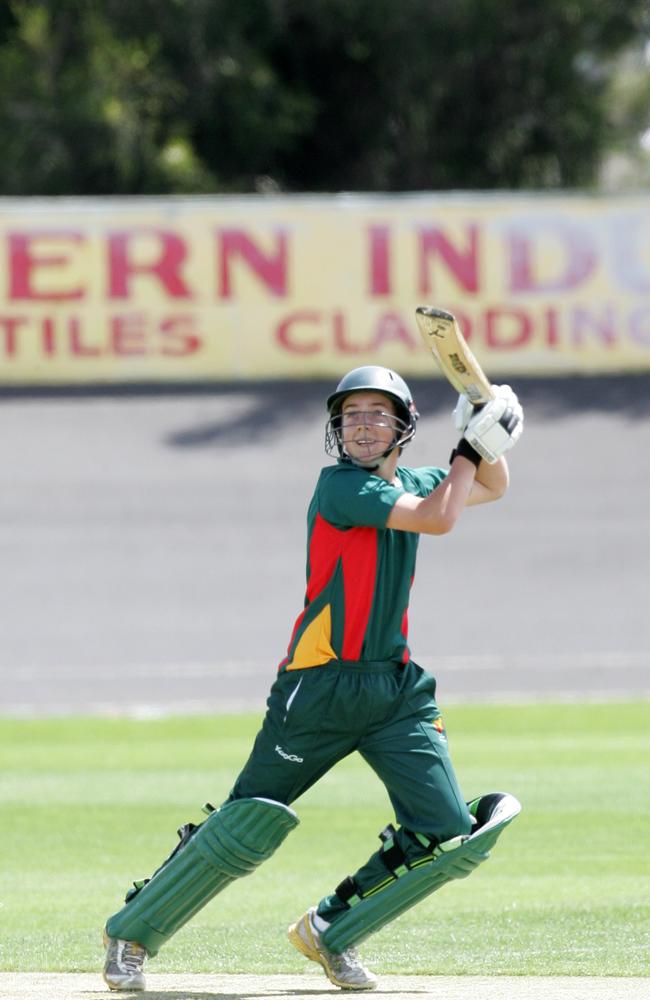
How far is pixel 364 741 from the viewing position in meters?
5.98

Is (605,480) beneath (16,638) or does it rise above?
above

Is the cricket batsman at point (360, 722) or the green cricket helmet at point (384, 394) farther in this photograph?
the green cricket helmet at point (384, 394)

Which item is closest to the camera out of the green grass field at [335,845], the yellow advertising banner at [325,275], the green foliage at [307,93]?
the green grass field at [335,845]

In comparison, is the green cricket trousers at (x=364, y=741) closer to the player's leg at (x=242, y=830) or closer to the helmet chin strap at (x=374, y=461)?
the player's leg at (x=242, y=830)

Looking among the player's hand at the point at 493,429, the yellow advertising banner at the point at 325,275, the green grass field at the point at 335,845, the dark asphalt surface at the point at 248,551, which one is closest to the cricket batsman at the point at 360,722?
the player's hand at the point at 493,429

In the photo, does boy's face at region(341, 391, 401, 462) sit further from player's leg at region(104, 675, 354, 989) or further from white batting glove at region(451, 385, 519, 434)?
player's leg at region(104, 675, 354, 989)

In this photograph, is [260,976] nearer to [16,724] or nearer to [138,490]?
[16,724]

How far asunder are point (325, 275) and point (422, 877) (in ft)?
73.2

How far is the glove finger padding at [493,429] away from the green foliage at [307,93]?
2876cm

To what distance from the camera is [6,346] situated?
92.1ft

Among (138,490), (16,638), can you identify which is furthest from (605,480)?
(16,638)

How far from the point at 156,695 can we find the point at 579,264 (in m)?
13.0

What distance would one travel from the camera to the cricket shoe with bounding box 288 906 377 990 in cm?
608

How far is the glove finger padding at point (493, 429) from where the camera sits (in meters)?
5.89
